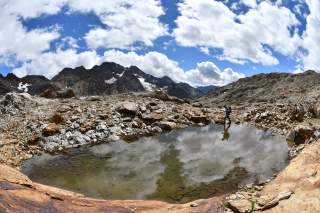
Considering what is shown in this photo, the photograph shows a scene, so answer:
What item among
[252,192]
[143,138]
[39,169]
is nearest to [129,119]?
A: [143,138]

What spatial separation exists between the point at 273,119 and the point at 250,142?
887 centimetres

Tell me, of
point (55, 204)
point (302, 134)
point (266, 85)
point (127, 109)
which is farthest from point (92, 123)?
point (266, 85)

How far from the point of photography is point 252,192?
675 inches

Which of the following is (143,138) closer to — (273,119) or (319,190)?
(273,119)

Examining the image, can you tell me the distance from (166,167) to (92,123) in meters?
12.0

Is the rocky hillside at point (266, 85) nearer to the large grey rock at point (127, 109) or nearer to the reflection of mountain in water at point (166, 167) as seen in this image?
the large grey rock at point (127, 109)

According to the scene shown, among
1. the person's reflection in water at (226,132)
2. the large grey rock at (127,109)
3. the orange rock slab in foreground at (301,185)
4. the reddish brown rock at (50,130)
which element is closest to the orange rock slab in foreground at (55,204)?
the orange rock slab in foreground at (301,185)

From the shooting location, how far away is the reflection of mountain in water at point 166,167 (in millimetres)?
23359

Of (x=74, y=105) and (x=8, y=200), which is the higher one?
(x=74, y=105)

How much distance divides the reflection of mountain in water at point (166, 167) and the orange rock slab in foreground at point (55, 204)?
192 inches

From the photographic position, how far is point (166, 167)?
27703 millimetres

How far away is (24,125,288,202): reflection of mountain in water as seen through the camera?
76.6 ft

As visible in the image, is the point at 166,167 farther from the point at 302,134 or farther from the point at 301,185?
the point at 301,185

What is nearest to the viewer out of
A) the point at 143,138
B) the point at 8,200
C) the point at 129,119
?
the point at 8,200
